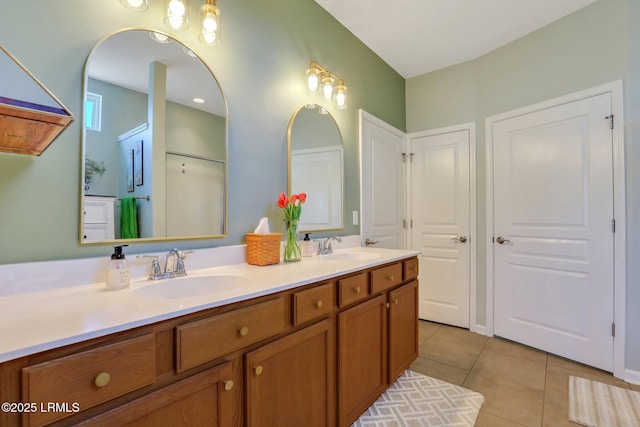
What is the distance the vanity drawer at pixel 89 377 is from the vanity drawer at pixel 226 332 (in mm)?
80

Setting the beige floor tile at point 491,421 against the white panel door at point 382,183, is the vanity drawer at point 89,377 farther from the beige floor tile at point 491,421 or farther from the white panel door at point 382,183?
the white panel door at point 382,183

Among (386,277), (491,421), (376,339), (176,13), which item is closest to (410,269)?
(386,277)

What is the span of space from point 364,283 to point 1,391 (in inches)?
51.2

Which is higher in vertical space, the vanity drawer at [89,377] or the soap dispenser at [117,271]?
the soap dispenser at [117,271]

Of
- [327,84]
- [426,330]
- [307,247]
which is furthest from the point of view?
[426,330]

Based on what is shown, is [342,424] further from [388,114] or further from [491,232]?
[388,114]

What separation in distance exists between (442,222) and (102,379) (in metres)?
2.92

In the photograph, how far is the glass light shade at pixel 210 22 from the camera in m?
1.36

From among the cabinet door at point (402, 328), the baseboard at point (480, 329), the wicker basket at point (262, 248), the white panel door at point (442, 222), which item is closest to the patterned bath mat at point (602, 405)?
the baseboard at point (480, 329)

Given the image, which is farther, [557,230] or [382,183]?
[382,183]

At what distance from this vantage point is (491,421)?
1.57 meters

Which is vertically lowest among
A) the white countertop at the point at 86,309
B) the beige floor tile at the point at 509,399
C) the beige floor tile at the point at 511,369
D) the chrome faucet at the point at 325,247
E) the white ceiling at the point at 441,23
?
the beige floor tile at the point at 511,369

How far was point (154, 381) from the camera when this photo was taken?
29.6 inches

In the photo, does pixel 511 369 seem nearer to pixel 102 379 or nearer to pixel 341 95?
pixel 341 95
